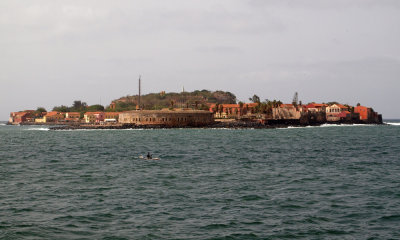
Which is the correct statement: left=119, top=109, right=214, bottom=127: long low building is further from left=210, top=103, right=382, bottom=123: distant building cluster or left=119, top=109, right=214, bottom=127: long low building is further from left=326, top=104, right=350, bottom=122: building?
left=326, top=104, right=350, bottom=122: building

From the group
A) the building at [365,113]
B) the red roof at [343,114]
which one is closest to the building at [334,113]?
the red roof at [343,114]

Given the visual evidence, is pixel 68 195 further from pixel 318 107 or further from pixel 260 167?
pixel 318 107

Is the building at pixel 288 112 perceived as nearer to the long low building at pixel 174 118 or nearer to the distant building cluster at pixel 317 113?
the distant building cluster at pixel 317 113

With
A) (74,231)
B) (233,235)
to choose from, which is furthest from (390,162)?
(74,231)

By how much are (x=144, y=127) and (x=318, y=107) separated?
86927mm

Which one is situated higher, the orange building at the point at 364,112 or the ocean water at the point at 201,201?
the orange building at the point at 364,112

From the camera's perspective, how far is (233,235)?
16312 millimetres

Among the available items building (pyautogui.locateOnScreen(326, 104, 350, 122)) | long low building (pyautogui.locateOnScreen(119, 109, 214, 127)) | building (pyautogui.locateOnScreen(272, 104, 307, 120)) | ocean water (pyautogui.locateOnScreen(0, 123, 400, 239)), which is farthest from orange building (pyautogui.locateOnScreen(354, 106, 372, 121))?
ocean water (pyautogui.locateOnScreen(0, 123, 400, 239))

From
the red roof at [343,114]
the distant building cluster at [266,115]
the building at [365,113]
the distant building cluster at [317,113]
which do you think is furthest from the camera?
the building at [365,113]

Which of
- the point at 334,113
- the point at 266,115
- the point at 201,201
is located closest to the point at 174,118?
the point at 266,115

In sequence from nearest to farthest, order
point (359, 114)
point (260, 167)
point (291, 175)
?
point (291, 175) < point (260, 167) < point (359, 114)

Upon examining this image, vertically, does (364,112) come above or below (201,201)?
above

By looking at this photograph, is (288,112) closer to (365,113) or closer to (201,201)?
(365,113)

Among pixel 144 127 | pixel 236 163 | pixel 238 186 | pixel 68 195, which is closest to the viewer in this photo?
pixel 68 195
